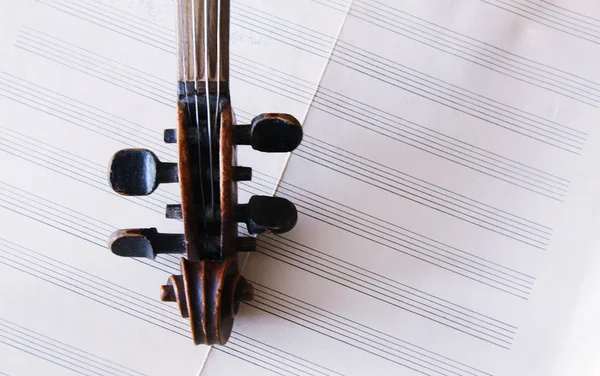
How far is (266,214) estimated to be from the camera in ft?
2.82

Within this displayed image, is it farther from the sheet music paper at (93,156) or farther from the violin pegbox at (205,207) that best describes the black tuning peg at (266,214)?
the sheet music paper at (93,156)

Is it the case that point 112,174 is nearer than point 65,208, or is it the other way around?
point 112,174

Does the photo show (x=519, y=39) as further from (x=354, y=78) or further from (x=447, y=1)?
(x=354, y=78)

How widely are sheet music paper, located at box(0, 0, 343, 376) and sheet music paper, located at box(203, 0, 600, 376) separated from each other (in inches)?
3.1

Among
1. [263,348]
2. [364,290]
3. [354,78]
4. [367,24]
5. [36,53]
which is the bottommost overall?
[263,348]

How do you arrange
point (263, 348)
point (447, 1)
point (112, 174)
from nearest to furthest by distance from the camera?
point (112, 174) < point (263, 348) < point (447, 1)

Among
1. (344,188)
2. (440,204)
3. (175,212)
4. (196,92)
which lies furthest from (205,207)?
(440,204)

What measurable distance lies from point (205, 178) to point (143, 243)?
0.40ft

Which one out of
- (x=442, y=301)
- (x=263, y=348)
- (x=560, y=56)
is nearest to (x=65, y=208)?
(x=263, y=348)

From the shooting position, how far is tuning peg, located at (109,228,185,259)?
827mm

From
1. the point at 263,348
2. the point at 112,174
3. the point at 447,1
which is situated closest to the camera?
the point at 112,174

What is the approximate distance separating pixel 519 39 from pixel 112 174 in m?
0.78

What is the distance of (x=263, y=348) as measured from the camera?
104cm

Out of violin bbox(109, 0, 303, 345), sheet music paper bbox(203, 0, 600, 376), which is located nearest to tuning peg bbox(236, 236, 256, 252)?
violin bbox(109, 0, 303, 345)
